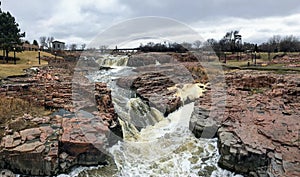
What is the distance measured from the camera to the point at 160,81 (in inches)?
750

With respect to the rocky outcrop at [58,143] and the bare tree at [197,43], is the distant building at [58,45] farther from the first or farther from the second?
the rocky outcrop at [58,143]

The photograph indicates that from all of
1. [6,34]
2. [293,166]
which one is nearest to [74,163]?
[293,166]

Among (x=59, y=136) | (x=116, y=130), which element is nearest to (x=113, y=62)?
(x=116, y=130)

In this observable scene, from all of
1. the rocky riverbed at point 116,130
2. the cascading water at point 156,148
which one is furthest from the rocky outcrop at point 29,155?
the cascading water at point 156,148

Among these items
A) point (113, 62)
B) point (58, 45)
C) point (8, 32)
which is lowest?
point (113, 62)

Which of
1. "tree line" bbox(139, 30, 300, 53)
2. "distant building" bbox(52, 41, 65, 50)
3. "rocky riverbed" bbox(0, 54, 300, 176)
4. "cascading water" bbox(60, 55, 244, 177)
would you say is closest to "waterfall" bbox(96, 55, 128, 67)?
"tree line" bbox(139, 30, 300, 53)

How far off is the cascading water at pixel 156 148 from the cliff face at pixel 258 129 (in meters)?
0.66

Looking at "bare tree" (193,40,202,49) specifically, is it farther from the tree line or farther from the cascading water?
the cascading water

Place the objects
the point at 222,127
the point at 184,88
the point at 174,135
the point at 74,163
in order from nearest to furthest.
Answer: the point at 74,163, the point at 222,127, the point at 174,135, the point at 184,88

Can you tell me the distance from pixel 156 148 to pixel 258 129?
390cm

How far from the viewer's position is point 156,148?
32.8ft

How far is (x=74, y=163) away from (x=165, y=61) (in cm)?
2504

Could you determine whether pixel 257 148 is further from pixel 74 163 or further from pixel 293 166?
pixel 74 163

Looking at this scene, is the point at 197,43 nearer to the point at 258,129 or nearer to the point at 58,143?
the point at 258,129
